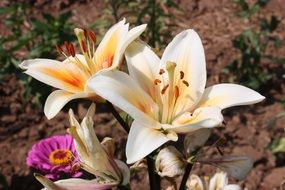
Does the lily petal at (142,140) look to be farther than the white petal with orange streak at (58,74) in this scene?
No

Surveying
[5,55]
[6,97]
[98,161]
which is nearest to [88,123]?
[98,161]

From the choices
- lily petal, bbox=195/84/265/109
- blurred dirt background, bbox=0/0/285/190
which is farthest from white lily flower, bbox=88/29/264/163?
blurred dirt background, bbox=0/0/285/190

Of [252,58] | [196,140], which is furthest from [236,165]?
[252,58]

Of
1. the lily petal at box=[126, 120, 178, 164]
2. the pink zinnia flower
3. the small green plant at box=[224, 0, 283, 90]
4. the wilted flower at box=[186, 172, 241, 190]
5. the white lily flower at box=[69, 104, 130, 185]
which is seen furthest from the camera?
the small green plant at box=[224, 0, 283, 90]

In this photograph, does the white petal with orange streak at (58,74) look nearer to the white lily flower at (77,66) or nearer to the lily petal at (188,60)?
the white lily flower at (77,66)

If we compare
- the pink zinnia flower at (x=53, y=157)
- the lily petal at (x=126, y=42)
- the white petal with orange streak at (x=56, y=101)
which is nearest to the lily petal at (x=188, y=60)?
the lily petal at (x=126, y=42)

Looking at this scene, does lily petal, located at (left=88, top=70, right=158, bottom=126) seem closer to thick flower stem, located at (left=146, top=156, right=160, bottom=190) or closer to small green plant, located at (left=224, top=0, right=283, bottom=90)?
thick flower stem, located at (left=146, top=156, right=160, bottom=190)

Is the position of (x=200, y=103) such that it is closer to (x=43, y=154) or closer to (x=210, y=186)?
(x=210, y=186)
